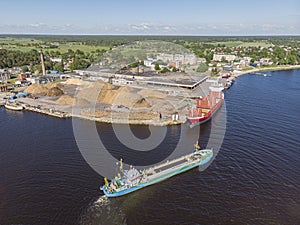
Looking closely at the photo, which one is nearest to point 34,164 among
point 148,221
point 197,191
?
point 148,221

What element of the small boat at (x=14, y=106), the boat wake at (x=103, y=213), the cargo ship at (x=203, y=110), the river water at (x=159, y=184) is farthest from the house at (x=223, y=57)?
the boat wake at (x=103, y=213)

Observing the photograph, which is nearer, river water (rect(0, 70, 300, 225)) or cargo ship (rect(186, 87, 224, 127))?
river water (rect(0, 70, 300, 225))

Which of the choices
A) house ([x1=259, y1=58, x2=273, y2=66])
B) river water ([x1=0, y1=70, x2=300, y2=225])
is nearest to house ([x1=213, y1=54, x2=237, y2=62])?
house ([x1=259, y1=58, x2=273, y2=66])

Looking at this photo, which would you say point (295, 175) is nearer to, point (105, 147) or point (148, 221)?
point (148, 221)

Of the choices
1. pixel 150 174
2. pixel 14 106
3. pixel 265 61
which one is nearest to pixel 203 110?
pixel 150 174

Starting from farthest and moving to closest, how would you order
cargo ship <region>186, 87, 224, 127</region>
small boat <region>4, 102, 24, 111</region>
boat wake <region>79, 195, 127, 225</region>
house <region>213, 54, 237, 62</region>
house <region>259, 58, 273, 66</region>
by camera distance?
1. house <region>213, 54, 237, 62</region>
2. house <region>259, 58, 273, 66</region>
3. small boat <region>4, 102, 24, 111</region>
4. cargo ship <region>186, 87, 224, 127</region>
5. boat wake <region>79, 195, 127, 225</region>

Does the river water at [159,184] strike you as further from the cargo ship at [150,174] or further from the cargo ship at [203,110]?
the cargo ship at [203,110]

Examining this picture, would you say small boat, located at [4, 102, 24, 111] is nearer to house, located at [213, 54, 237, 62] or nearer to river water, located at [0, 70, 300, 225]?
river water, located at [0, 70, 300, 225]

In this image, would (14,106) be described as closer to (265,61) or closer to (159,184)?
(159,184)
